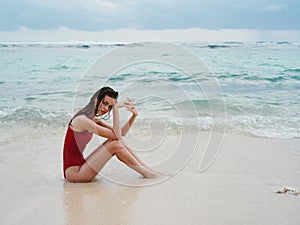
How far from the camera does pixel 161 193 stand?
3.43 meters

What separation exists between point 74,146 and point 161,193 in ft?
3.26

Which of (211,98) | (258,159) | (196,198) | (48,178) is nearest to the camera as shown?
(196,198)

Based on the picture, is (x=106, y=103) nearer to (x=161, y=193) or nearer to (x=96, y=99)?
(x=96, y=99)

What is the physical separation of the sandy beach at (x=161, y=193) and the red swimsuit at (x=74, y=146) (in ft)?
0.77

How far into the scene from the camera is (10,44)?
3922 centimetres

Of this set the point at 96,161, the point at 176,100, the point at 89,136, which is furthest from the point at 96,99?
the point at 176,100

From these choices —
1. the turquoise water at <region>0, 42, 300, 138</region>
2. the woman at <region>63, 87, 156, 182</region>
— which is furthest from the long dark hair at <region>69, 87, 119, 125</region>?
the turquoise water at <region>0, 42, 300, 138</region>

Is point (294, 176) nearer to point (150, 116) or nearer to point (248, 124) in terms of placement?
point (248, 124)

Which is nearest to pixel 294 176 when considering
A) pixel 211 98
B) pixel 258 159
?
pixel 258 159

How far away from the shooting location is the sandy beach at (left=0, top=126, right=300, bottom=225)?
2.91 metres

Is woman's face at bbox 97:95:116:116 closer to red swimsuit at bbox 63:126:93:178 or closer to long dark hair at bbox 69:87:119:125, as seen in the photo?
long dark hair at bbox 69:87:119:125

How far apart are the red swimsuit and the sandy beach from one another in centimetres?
23

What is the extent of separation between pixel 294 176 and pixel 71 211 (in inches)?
94.7

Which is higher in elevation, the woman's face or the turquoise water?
the woman's face
